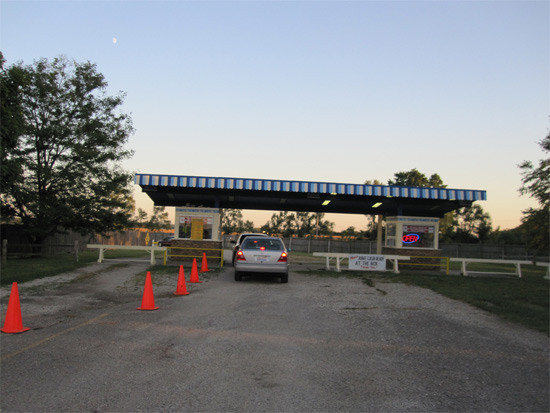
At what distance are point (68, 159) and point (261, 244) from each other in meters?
14.7

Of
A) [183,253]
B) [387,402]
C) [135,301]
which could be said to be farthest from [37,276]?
[387,402]

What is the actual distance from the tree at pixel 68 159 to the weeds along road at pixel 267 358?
1357cm

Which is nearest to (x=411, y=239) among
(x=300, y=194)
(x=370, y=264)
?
(x=370, y=264)

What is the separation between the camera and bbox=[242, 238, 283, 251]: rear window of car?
47.0 feet

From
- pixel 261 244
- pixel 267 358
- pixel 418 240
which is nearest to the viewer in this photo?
pixel 267 358

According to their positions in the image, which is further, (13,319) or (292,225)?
(292,225)

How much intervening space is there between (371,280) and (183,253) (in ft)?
31.2

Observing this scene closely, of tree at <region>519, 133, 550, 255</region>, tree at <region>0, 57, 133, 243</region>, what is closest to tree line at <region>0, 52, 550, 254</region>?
tree at <region>0, 57, 133, 243</region>

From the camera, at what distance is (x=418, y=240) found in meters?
22.2

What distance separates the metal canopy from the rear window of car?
6.42 m

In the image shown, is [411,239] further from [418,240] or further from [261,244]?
[261,244]

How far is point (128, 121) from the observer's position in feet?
83.9

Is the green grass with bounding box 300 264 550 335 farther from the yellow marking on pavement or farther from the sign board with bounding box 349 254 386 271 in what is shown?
the yellow marking on pavement

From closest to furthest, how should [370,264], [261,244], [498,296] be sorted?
[498,296], [261,244], [370,264]
